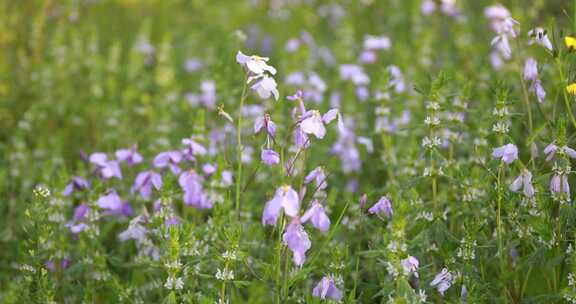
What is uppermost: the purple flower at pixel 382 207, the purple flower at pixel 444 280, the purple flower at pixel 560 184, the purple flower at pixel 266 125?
the purple flower at pixel 266 125

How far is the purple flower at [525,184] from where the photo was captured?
2.46 meters

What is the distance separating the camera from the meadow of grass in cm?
248

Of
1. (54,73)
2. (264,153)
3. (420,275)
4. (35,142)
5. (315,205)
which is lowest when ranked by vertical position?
(420,275)

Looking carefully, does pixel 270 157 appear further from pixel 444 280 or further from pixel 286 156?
pixel 286 156

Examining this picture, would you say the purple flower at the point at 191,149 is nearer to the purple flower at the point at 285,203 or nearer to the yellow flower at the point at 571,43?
the purple flower at the point at 285,203

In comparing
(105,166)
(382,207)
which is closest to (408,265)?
(382,207)

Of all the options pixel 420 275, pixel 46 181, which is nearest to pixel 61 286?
pixel 46 181

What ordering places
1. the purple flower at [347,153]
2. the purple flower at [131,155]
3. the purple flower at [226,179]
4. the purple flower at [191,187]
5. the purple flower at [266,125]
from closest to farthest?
the purple flower at [266,125] < the purple flower at [191,187] < the purple flower at [226,179] < the purple flower at [131,155] < the purple flower at [347,153]

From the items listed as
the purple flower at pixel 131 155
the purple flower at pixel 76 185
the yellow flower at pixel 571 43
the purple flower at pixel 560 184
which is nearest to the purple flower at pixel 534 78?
the yellow flower at pixel 571 43

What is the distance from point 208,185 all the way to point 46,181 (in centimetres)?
85

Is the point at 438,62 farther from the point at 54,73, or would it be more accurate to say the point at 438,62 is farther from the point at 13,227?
the point at 13,227

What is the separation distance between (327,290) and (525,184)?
2.56 ft

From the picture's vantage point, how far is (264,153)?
Result: 2.37 meters

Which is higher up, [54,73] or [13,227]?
[54,73]
